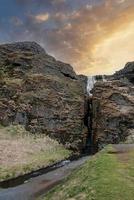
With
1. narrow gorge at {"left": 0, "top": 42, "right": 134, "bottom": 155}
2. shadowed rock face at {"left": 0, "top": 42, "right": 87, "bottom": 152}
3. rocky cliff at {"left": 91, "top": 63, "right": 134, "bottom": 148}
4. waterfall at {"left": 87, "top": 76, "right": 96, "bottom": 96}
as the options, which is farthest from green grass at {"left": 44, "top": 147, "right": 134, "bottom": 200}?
waterfall at {"left": 87, "top": 76, "right": 96, "bottom": 96}

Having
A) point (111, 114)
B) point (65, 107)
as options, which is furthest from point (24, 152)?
point (111, 114)

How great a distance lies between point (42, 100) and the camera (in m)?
85.6

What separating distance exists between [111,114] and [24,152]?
2795 centimetres

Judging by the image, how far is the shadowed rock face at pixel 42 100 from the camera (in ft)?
267

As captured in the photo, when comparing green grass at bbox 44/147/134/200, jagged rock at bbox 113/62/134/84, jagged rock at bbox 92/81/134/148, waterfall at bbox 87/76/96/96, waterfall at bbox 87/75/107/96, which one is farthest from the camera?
jagged rock at bbox 113/62/134/84

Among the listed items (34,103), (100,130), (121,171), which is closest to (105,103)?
(100,130)

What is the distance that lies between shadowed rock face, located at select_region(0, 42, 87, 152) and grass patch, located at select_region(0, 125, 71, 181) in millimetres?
3881

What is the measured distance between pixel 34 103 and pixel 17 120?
6194mm

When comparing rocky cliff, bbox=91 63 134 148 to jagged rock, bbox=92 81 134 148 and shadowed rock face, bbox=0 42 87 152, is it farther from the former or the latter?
shadowed rock face, bbox=0 42 87 152

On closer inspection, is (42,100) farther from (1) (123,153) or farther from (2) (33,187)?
(2) (33,187)

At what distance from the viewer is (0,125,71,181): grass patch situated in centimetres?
5212

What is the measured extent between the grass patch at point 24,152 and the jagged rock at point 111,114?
36.2 ft

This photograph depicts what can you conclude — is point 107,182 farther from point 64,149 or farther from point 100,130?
point 100,130

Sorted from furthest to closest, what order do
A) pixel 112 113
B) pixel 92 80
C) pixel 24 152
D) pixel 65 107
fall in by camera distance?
pixel 92 80 → pixel 65 107 → pixel 112 113 → pixel 24 152
